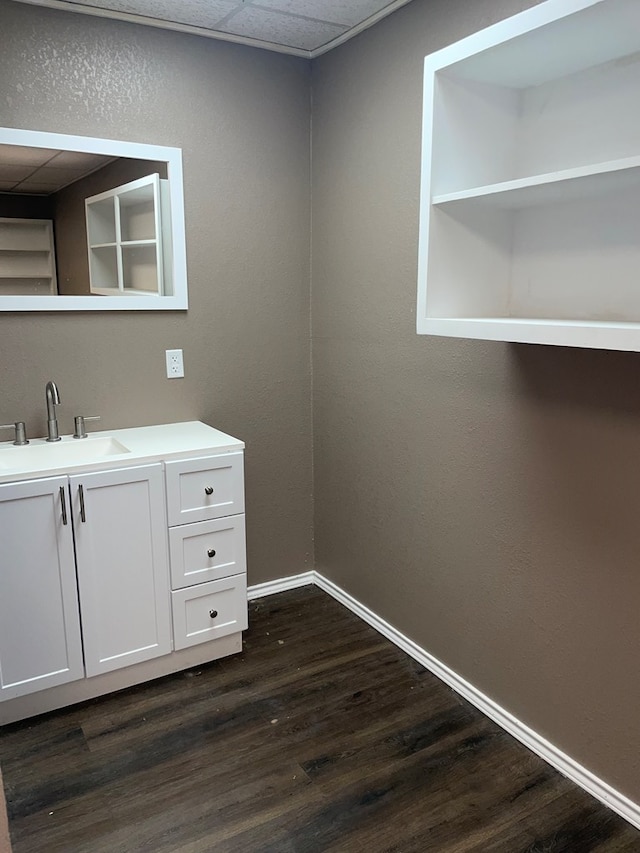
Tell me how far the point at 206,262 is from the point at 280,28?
926mm

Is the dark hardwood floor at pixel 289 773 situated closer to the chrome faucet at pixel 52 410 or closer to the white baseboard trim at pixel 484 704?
the white baseboard trim at pixel 484 704

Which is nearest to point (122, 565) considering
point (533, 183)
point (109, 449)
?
point (109, 449)

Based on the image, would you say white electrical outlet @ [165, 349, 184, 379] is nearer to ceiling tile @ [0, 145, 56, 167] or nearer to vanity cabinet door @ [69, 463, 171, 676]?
vanity cabinet door @ [69, 463, 171, 676]

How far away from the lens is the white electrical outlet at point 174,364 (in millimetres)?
2770

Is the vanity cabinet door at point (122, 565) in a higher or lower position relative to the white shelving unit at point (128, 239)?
lower

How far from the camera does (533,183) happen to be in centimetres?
157

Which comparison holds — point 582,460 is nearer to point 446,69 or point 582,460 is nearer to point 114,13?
point 446,69

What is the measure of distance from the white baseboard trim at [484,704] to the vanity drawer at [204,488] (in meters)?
0.79

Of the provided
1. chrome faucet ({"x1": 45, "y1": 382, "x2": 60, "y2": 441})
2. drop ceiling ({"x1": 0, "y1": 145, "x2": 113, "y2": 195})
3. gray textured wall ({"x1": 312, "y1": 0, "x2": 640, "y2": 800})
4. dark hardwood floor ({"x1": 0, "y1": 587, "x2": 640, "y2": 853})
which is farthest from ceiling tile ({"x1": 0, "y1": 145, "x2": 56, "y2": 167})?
dark hardwood floor ({"x1": 0, "y1": 587, "x2": 640, "y2": 853})

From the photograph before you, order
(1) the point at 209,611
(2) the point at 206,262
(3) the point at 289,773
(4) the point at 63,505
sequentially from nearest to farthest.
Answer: (3) the point at 289,773 < (4) the point at 63,505 < (1) the point at 209,611 < (2) the point at 206,262

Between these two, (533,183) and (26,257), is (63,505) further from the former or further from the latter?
(533,183)

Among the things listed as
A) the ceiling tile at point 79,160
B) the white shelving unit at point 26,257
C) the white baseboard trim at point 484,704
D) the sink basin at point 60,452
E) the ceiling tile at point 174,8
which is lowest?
the white baseboard trim at point 484,704

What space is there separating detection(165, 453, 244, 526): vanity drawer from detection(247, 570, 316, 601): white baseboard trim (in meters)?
0.74

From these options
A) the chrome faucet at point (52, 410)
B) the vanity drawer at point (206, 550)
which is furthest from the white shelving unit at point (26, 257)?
the vanity drawer at point (206, 550)
